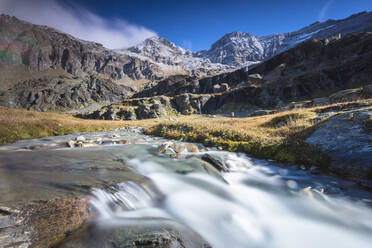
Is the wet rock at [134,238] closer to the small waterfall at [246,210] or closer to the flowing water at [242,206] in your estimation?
the flowing water at [242,206]

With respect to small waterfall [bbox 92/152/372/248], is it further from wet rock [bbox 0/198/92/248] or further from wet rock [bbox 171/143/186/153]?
wet rock [bbox 171/143/186/153]

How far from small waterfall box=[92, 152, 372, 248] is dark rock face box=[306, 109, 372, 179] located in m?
1.49

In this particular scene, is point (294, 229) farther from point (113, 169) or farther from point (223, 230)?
point (113, 169)

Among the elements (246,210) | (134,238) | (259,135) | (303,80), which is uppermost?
(303,80)

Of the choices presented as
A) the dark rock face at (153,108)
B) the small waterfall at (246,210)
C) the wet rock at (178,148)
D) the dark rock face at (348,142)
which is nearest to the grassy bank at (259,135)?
the dark rock face at (348,142)

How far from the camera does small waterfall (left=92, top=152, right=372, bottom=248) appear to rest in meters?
3.58

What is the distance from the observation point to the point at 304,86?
91.8m

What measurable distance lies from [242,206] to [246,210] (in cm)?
18

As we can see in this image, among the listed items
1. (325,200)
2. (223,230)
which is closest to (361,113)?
Result: (325,200)

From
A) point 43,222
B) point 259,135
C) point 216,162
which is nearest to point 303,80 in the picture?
point 259,135

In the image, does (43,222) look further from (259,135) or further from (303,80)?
(303,80)

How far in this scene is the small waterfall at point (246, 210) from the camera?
358 cm

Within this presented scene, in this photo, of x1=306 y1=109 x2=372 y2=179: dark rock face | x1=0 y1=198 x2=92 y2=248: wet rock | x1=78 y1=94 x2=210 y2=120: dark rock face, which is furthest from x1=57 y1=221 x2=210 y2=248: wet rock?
x1=78 y1=94 x2=210 y2=120: dark rock face

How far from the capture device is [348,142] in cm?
594
